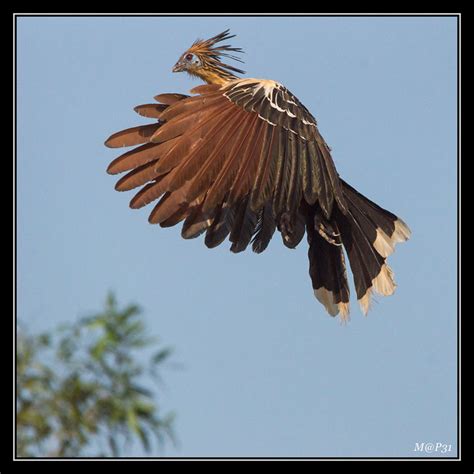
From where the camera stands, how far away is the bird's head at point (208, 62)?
839cm

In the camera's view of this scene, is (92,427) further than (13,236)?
No

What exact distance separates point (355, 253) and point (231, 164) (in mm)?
1490

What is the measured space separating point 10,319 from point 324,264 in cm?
246

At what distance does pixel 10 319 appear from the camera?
8023mm

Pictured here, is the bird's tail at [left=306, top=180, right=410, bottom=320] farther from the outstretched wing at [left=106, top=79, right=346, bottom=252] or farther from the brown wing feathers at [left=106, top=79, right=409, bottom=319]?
the outstretched wing at [left=106, top=79, right=346, bottom=252]

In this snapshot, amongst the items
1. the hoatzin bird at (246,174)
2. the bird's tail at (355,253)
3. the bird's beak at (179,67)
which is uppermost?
the bird's beak at (179,67)

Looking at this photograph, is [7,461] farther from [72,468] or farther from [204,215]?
[204,215]

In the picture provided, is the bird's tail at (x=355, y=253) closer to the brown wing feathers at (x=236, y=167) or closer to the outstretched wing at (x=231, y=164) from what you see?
the brown wing feathers at (x=236, y=167)

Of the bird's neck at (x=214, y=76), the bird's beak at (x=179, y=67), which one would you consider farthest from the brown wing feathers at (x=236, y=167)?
the bird's beak at (x=179, y=67)

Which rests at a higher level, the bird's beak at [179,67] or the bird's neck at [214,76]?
the bird's beak at [179,67]

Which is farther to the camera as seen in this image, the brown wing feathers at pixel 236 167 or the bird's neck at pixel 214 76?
the bird's neck at pixel 214 76

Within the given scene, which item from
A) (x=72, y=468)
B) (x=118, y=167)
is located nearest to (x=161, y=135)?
(x=118, y=167)

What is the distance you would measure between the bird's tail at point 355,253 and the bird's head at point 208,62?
148 centimetres

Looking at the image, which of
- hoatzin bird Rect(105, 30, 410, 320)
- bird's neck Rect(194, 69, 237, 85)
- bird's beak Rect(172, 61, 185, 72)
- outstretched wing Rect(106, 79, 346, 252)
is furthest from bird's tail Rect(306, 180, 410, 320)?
bird's beak Rect(172, 61, 185, 72)
